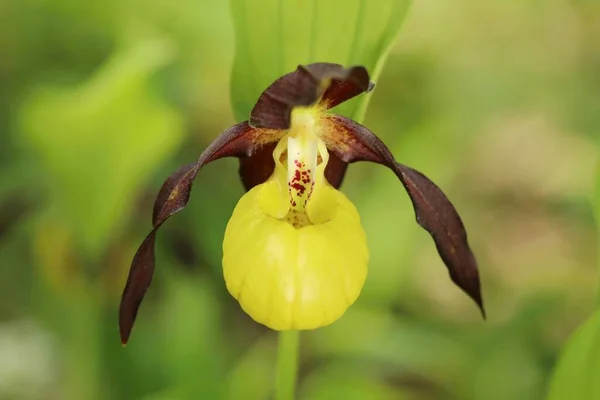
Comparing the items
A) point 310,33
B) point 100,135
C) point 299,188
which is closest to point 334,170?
point 299,188

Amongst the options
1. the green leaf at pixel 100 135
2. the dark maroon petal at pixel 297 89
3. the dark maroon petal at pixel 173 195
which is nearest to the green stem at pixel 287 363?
the dark maroon petal at pixel 173 195

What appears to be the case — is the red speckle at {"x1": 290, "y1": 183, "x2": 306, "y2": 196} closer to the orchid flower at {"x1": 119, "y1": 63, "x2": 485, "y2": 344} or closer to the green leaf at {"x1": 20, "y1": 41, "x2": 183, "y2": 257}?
the orchid flower at {"x1": 119, "y1": 63, "x2": 485, "y2": 344}

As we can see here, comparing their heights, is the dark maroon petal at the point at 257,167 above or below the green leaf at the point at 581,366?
above

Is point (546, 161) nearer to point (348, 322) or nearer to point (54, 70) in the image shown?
point (348, 322)

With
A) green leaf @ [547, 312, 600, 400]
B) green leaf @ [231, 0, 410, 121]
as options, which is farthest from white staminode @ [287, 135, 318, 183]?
green leaf @ [547, 312, 600, 400]

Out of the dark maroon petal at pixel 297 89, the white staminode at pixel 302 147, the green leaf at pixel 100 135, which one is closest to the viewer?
the dark maroon petal at pixel 297 89

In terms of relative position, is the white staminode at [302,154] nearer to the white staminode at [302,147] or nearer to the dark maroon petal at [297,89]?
the white staminode at [302,147]

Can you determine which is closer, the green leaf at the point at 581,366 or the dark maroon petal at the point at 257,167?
the green leaf at the point at 581,366

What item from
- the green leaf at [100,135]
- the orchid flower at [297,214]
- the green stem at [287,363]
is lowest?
the green stem at [287,363]
